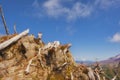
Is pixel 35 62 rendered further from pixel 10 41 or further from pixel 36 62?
pixel 10 41

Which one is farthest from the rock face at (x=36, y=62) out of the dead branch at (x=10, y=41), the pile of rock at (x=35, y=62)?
the dead branch at (x=10, y=41)

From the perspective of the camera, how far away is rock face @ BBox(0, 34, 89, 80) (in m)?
34.0

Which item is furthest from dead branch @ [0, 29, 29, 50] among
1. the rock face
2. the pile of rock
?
the rock face

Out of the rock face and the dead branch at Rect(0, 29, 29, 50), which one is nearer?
the rock face

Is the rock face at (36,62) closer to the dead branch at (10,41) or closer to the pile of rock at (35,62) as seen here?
the pile of rock at (35,62)

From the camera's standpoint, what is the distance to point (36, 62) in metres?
36.1

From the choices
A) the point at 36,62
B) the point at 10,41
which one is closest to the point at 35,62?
the point at 36,62

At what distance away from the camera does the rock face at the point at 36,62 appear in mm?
34000

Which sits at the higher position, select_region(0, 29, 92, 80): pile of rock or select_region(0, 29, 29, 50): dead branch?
select_region(0, 29, 29, 50): dead branch

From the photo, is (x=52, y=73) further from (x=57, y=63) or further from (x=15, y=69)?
(x=15, y=69)

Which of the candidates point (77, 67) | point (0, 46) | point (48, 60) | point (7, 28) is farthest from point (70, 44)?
point (7, 28)

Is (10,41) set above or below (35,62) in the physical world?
above

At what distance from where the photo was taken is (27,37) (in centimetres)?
3969

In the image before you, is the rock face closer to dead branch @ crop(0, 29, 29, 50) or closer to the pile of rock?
the pile of rock
